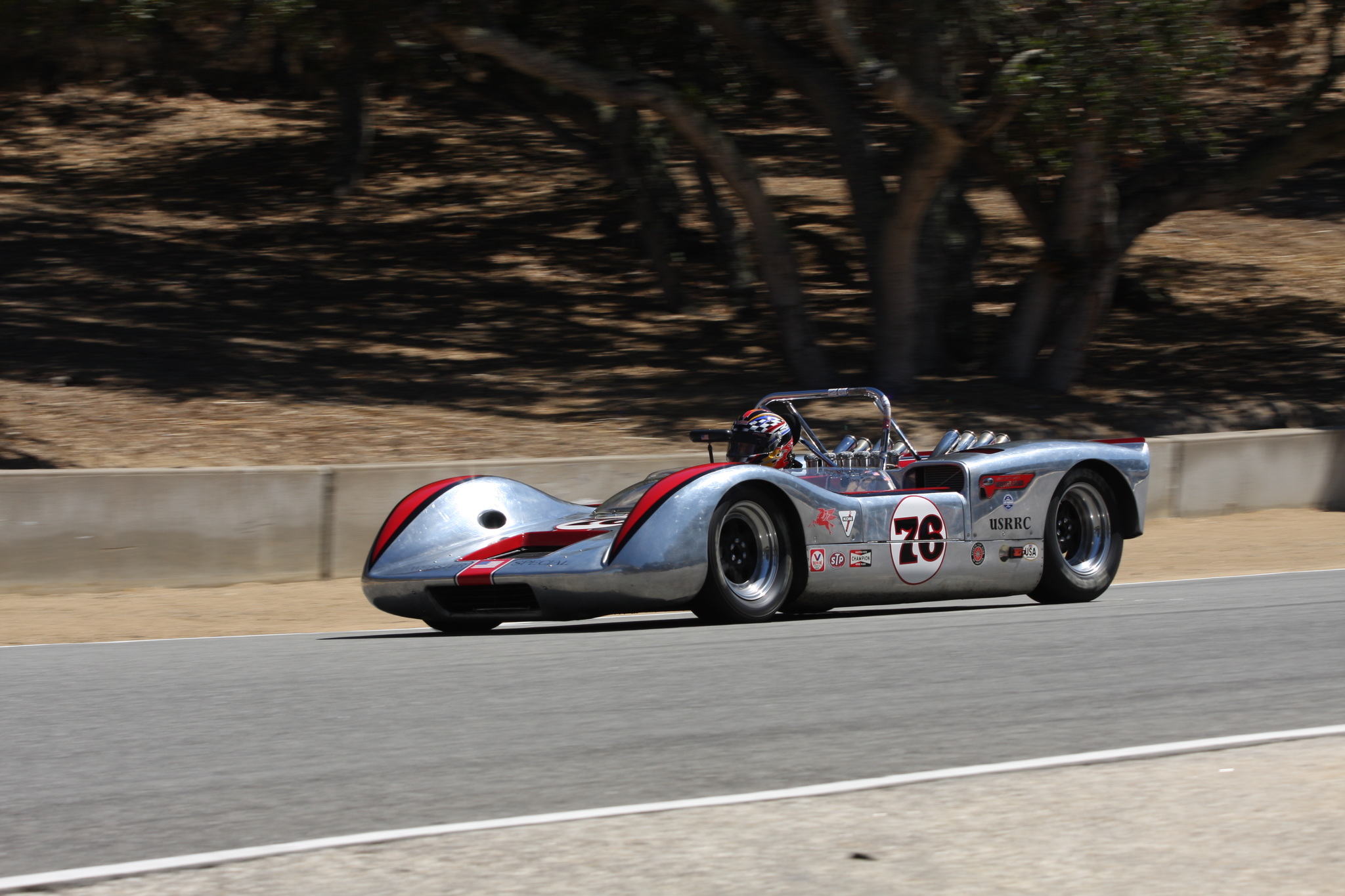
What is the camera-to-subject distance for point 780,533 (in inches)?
329

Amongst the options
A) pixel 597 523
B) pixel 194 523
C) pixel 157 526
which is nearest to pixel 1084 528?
pixel 597 523

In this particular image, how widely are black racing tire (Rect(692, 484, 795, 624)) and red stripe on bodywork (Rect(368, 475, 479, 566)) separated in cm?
166

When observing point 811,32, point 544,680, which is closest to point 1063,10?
point 811,32

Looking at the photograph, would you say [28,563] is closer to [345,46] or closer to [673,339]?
[345,46]

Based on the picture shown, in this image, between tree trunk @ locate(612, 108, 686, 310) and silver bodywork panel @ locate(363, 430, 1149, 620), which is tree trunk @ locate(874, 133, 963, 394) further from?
silver bodywork panel @ locate(363, 430, 1149, 620)

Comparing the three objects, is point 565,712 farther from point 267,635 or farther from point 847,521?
point 267,635

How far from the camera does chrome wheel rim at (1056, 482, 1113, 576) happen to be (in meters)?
9.84

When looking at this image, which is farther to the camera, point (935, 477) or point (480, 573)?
point (935, 477)

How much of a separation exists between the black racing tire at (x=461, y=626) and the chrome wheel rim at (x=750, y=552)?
1.30 m

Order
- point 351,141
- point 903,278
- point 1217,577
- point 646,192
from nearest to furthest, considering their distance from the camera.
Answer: point 1217,577
point 903,278
point 646,192
point 351,141

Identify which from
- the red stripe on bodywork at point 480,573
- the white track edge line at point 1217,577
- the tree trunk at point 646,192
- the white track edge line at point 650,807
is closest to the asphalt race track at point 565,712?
the white track edge line at point 650,807

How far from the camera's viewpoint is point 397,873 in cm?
362

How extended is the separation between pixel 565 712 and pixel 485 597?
256 cm

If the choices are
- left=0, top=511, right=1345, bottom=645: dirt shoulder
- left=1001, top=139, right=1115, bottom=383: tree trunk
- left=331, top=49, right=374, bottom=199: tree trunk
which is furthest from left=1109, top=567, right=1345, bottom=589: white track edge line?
left=331, top=49, right=374, bottom=199: tree trunk
